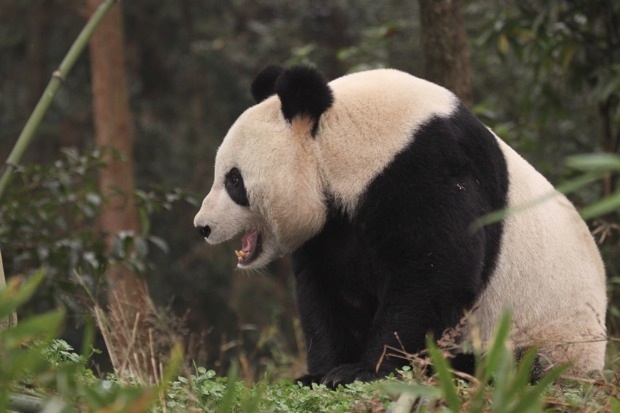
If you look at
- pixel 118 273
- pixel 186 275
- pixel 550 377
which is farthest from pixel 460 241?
pixel 186 275

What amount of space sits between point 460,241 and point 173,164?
13865 mm

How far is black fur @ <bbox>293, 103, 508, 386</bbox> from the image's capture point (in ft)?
13.1

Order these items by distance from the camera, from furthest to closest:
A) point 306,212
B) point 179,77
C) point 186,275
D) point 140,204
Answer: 1. point 179,77
2. point 186,275
3. point 140,204
4. point 306,212

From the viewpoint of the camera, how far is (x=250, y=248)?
4594 mm

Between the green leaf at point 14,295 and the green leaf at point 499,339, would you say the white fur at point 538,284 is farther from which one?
the green leaf at point 14,295

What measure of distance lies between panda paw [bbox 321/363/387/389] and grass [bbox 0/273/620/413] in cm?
43

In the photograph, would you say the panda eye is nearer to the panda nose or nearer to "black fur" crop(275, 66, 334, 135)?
the panda nose

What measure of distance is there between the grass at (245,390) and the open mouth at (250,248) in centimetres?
105

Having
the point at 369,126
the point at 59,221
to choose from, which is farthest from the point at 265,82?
the point at 59,221

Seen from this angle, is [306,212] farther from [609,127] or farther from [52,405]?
[609,127]

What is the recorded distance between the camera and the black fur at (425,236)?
157 inches

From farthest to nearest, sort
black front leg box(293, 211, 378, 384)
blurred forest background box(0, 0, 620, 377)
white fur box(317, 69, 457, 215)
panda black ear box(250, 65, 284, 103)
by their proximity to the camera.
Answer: blurred forest background box(0, 0, 620, 377), panda black ear box(250, 65, 284, 103), black front leg box(293, 211, 378, 384), white fur box(317, 69, 457, 215)

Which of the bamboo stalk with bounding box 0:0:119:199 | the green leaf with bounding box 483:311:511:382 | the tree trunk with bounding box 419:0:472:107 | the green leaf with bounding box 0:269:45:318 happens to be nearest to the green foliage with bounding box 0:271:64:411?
the green leaf with bounding box 0:269:45:318

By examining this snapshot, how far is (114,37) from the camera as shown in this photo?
44.4ft
